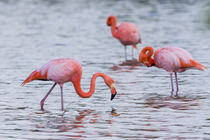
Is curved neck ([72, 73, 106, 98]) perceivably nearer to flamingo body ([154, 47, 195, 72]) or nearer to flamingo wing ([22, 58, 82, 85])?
flamingo wing ([22, 58, 82, 85])

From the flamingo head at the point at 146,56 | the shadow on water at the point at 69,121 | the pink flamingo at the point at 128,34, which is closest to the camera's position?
the shadow on water at the point at 69,121

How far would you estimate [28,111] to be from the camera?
902 cm

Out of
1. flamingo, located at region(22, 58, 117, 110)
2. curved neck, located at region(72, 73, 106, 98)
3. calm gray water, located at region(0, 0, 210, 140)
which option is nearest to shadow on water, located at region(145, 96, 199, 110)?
calm gray water, located at region(0, 0, 210, 140)

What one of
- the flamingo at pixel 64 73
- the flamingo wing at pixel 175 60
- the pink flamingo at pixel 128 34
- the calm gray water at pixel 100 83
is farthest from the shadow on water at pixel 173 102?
the pink flamingo at pixel 128 34

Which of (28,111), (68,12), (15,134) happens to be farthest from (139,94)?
(68,12)

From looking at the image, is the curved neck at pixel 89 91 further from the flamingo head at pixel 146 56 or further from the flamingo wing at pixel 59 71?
the flamingo head at pixel 146 56

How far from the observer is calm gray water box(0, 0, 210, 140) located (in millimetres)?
7859

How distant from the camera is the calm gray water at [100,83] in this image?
786 centimetres

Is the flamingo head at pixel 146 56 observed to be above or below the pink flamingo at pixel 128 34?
below

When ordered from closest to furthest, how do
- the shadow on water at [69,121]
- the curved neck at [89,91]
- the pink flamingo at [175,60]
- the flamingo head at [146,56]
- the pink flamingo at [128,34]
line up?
1. the shadow on water at [69,121]
2. the curved neck at [89,91]
3. the pink flamingo at [175,60]
4. the flamingo head at [146,56]
5. the pink flamingo at [128,34]

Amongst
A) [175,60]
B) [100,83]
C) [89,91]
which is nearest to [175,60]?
[175,60]

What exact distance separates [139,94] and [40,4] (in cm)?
1870

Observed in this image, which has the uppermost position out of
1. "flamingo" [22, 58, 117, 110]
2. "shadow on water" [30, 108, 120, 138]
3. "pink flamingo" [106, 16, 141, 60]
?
"pink flamingo" [106, 16, 141, 60]

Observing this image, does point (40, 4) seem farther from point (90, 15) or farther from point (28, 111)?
point (28, 111)
